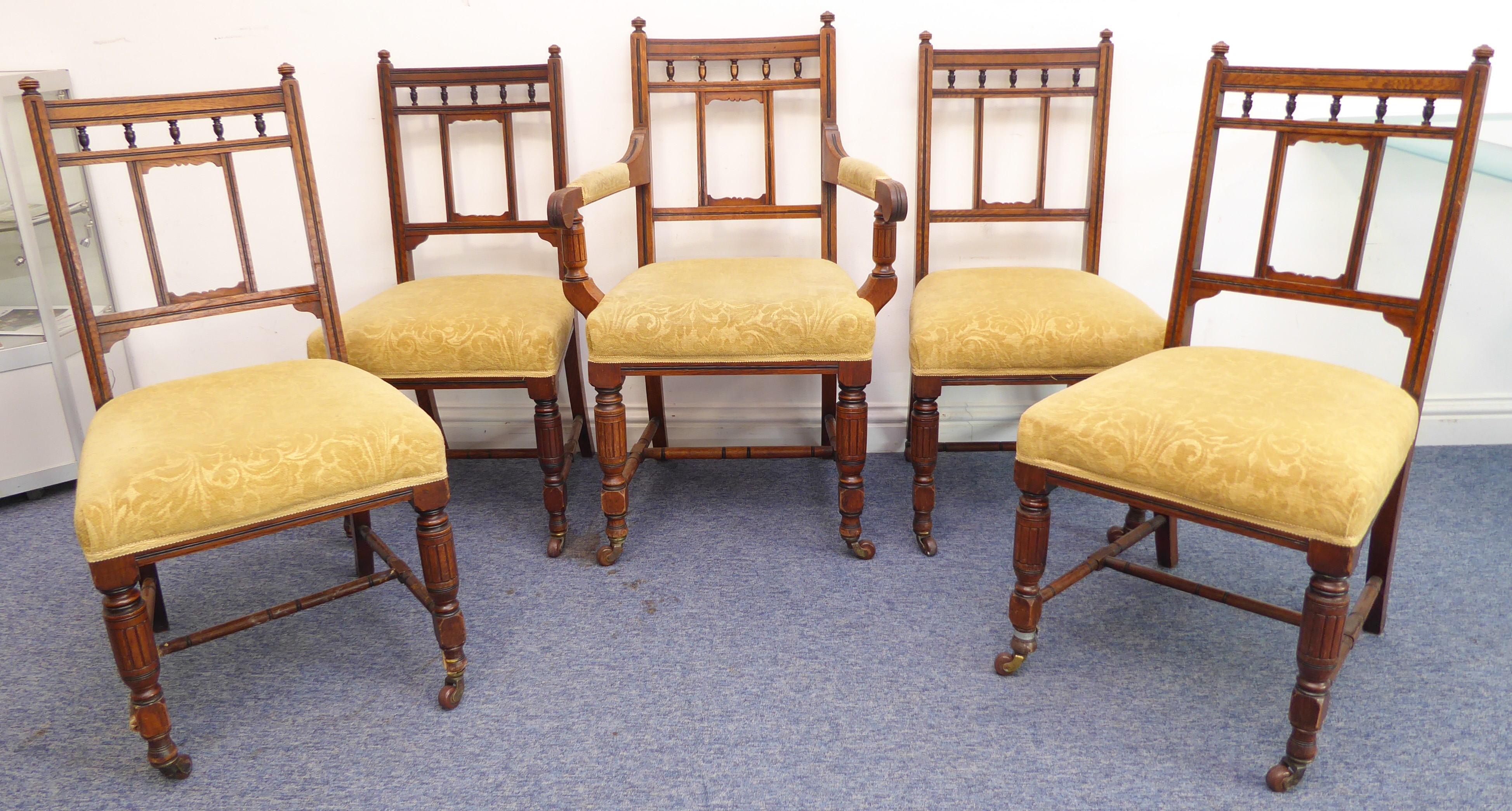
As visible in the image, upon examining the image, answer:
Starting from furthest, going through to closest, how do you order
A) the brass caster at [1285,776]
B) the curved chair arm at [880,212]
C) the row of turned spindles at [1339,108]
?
the curved chair arm at [880,212], the row of turned spindles at [1339,108], the brass caster at [1285,776]

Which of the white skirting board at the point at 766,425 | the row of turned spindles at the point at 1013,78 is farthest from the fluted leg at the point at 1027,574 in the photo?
the row of turned spindles at the point at 1013,78

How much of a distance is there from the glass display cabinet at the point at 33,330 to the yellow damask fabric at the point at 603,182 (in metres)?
1.39

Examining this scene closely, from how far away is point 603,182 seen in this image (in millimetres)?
2080

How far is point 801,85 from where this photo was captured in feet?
7.83

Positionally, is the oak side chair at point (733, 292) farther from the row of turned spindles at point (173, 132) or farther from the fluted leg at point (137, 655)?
the fluted leg at point (137, 655)

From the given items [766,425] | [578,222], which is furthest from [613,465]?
[766,425]

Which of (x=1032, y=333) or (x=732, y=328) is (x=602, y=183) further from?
(x=1032, y=333)

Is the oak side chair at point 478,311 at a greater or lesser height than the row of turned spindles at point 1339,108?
lesser

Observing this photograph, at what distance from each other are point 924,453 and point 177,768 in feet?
4.85

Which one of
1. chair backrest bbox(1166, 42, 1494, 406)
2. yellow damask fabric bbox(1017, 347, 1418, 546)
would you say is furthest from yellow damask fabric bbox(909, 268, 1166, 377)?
yellow damask fabric bbox(1017, 347, 1418, 546)

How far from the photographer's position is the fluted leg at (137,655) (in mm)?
1448

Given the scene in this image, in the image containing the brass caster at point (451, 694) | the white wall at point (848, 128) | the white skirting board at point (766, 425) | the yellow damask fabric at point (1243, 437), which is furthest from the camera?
the white skirting board at point (766, 425)

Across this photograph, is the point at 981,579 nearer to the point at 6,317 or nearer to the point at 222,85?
the point at 222,85

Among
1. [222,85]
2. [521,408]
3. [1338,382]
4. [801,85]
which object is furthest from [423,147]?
[1338,382]
